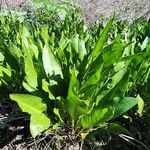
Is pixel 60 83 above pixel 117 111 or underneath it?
above

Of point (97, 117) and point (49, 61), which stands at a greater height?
point (49, 61)

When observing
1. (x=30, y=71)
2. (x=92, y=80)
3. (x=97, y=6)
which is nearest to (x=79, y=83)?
(x=92, y=80)

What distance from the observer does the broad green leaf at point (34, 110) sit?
1934 millimetres

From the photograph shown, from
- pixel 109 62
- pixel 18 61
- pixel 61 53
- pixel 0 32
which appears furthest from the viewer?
pixel 0 32

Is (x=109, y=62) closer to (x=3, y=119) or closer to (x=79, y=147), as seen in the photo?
(x=79, y=147)

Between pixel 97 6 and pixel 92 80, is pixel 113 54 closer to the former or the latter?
pixel 92 80

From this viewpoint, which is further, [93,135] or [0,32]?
[0,32]

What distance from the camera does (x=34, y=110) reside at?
6.57ft

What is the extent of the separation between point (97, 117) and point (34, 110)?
11.3 inches

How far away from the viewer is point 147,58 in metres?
2.18

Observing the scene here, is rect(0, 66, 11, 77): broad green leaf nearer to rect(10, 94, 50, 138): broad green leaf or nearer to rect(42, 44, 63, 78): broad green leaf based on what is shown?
rect(42, 44, 63, 78): broad green leaf

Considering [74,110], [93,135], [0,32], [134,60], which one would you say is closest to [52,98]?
[74,110]

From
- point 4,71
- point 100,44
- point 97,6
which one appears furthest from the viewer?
point 97,6

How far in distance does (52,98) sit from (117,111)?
0.31m
